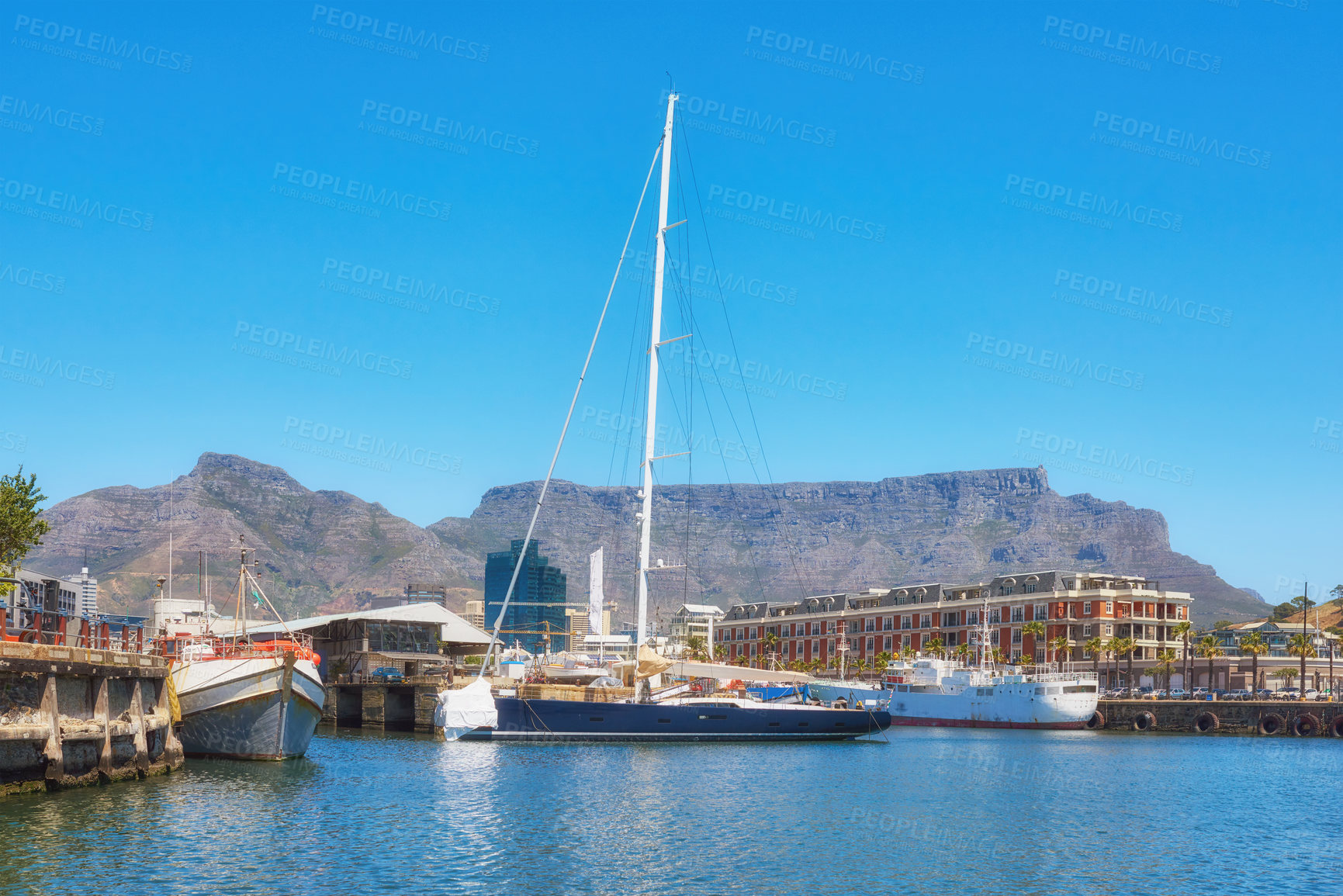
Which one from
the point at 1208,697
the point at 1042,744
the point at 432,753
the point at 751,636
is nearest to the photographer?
the point at 432,753

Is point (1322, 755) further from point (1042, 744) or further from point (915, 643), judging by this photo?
point (915, 643)

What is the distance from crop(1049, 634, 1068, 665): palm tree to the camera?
134 metres

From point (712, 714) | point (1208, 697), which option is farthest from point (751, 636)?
point (712, 714)

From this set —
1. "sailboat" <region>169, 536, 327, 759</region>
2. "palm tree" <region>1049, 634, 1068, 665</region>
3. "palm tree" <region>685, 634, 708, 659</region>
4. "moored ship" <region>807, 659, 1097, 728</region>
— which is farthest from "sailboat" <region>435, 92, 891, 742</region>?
"palm tree" <region>685, 634, 708, 659</region>

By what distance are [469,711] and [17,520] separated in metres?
23.8

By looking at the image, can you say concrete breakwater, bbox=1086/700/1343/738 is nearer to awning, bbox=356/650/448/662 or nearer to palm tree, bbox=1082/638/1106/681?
palm tree, bbox=1082/638/1106/681

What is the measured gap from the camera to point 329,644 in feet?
367

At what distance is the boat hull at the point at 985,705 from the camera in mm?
102688

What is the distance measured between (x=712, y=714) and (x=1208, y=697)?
226 feet

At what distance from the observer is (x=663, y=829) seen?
33406mm

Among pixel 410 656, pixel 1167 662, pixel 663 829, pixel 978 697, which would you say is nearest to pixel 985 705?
Result: pixel 978 697

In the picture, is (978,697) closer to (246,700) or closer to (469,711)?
(469,711)

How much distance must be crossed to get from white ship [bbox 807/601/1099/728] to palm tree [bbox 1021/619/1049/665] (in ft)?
77.8

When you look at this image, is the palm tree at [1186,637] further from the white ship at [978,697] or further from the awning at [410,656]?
the awning at [410,656]
